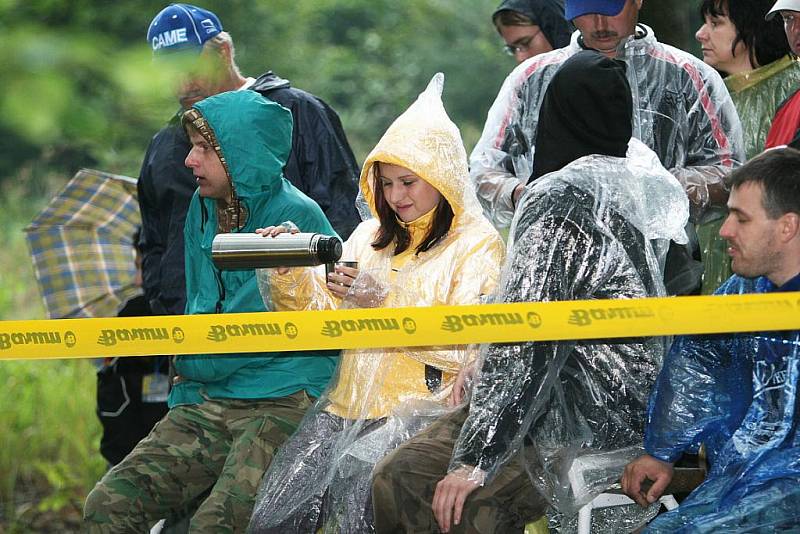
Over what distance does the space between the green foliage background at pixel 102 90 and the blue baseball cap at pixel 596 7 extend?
1.20 m

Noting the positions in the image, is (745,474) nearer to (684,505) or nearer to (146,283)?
(684,505)

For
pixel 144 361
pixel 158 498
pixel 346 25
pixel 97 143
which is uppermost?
pixel 97 143

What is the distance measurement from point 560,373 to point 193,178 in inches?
72.5

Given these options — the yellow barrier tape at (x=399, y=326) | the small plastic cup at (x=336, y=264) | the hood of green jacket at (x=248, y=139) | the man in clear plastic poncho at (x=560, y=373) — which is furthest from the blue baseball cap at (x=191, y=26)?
the man in clear plastic poncho at (x=560, y=373)

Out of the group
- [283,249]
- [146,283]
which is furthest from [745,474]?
[146,283]

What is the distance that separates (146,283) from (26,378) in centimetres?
305

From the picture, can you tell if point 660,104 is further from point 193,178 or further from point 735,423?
point 193,178

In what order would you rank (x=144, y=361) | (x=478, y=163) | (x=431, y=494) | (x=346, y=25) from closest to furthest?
(x=431, y=494) < (x=478, y=163) < (x=144, y=361) < (x=346, y=25)

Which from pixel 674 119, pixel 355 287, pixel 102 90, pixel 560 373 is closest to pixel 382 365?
pixel 355 287

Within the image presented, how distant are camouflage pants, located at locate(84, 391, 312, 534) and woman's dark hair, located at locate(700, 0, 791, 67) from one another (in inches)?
79.6

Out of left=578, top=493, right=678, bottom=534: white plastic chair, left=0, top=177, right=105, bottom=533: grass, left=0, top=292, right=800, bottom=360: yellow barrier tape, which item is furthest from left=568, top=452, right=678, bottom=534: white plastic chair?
left=0, top=177, right=105, bottom=533: grass

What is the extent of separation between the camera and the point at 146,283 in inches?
189

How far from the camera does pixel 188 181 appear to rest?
473 cm

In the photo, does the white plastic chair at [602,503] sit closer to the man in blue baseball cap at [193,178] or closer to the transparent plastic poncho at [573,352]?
the transparent plastic poncho at [573,352]
